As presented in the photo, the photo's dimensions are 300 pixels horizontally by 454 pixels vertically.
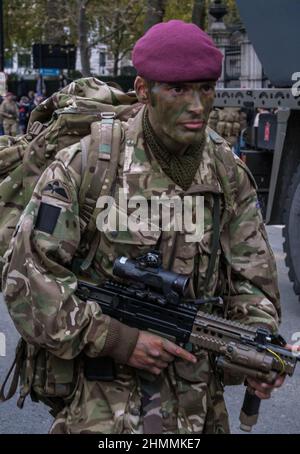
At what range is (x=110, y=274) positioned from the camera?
2.41 m

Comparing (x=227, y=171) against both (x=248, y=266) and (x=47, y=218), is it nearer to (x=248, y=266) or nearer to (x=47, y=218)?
(x=248, y=266)

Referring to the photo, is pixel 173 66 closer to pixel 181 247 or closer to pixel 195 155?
pixel 195 155

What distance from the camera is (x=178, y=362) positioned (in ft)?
7.89

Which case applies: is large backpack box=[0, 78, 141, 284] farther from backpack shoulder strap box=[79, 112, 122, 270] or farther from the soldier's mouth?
the soldier's mouth

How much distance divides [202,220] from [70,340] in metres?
0.51

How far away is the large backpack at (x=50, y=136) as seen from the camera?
2625 mm

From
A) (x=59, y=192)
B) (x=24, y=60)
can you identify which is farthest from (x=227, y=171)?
(x=24, y=60)

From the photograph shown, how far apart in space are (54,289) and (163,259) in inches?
12.9

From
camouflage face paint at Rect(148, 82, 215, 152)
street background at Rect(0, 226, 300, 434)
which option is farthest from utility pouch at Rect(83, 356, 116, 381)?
street background at Rect(0, 226, 300, 434)

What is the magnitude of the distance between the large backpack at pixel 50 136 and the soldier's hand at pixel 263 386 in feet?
2.73

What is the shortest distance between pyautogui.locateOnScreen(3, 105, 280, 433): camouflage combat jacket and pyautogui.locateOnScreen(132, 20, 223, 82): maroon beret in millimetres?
222

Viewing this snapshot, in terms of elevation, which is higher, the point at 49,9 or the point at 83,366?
the point at 83,366

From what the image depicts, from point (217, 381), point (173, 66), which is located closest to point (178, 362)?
point (217, 381)

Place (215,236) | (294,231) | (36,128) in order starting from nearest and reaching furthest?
1. (215,236)
2. (36,128)
3. (294,231)
